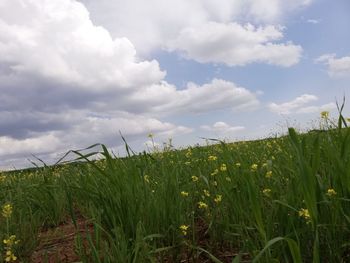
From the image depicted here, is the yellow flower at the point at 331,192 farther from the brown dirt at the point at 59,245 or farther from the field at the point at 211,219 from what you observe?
the brown dirt at the point at 59,245

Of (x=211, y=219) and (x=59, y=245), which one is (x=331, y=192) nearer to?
(x=211, y=219)

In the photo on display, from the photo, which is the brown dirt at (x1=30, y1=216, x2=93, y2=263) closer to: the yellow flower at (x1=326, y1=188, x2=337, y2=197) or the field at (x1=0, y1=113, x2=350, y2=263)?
the field at (x1=0, y1=113, x2=350, y2=263)

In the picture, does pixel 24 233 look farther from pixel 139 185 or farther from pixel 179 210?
pixel 179 210

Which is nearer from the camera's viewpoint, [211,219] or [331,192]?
[331,192]

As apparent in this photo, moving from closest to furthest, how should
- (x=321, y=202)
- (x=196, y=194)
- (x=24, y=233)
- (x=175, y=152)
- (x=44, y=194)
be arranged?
(x=321, y=202) → (x=24, y=233) → (x=196, y=194) → (x=44, y=194) → (x=175, y=152)

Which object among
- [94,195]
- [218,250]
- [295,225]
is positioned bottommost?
[218,250]

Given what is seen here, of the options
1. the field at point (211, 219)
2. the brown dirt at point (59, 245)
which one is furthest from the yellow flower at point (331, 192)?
the brown dirt at point (59, 245)

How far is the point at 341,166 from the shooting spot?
272 cm

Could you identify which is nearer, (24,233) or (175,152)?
(24,233)

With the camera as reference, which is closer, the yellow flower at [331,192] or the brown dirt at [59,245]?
the yellow flower at [331,192]

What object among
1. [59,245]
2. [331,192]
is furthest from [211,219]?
[59,245]

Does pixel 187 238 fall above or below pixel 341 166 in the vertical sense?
below

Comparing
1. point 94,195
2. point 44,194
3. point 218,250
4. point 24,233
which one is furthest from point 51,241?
point 218,250

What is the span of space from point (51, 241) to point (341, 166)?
105 inches
